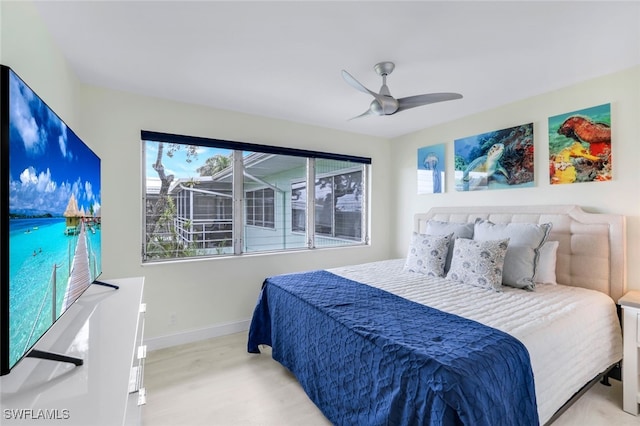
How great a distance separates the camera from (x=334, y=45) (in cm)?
197

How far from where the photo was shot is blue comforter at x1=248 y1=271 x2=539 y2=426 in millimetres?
1164

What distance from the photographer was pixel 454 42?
1.93 metres

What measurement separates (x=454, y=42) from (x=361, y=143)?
227 cm

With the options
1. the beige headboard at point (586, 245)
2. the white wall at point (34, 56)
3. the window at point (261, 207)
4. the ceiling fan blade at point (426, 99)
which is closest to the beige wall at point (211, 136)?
the white wall at point (34, 56)

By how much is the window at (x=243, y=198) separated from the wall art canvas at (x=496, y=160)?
1314mm

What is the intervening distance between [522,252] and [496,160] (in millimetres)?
1195

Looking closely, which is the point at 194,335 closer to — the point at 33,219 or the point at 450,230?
Result: the point at 33,219

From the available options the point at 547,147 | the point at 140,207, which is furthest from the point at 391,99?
the point at 140,207

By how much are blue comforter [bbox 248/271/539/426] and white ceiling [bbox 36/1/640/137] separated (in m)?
1.75

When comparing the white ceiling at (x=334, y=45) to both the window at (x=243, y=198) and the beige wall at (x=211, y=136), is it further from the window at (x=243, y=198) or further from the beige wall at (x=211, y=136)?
the window at (x=243, y=198)

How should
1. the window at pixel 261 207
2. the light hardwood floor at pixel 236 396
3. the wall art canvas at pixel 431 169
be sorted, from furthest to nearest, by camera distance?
1. the wall art canvas at pixel 431 169
2. the window at pixel 261 207
3. the light hardwood floor at pixel 236 396

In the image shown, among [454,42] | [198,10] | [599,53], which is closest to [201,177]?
[198,10]

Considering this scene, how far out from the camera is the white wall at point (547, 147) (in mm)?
2266

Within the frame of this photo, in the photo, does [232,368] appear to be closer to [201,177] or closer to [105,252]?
[105,252]
